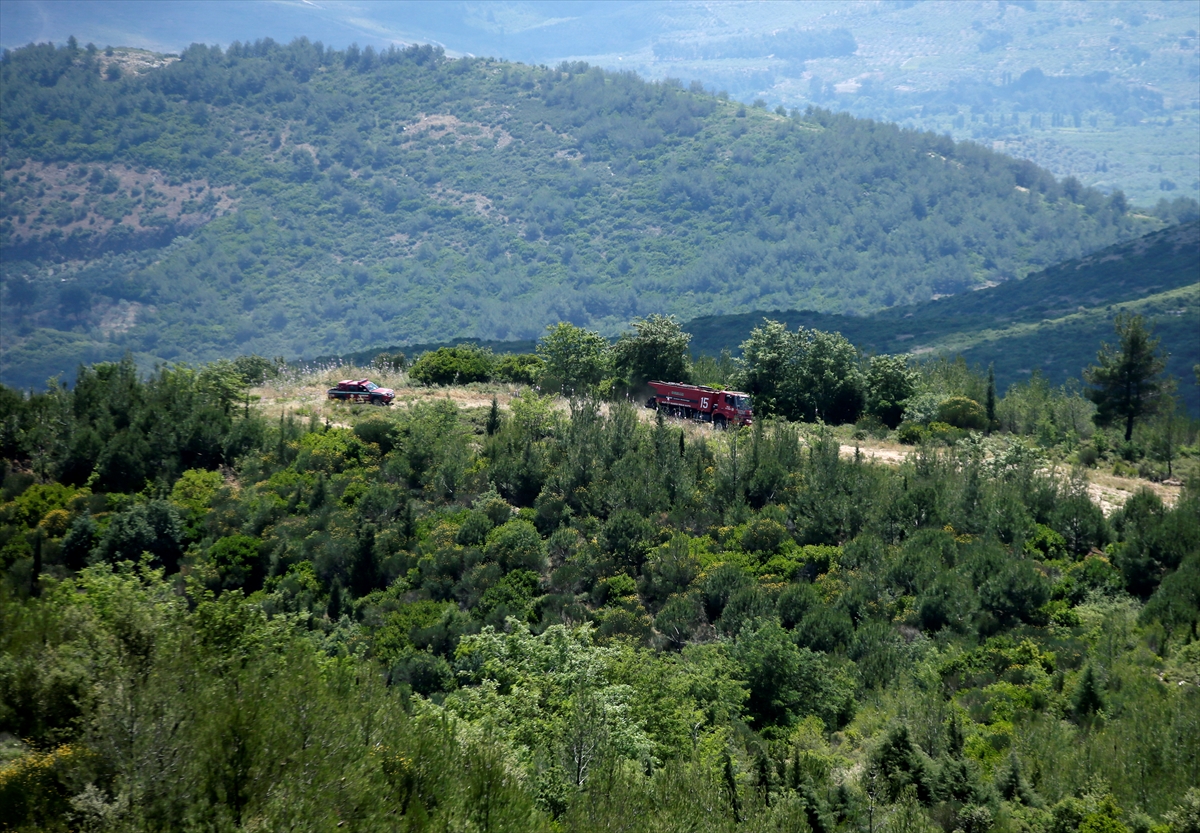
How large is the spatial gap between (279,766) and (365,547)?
17.9 m

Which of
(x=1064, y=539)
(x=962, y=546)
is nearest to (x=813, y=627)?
(x=962, y=546)

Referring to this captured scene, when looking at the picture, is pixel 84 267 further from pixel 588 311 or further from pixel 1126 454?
pixel 1126 454

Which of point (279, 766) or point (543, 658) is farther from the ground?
point (279, 766)

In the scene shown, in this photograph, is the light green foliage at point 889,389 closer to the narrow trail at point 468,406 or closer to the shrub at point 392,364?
the narrow trail at point 468,406

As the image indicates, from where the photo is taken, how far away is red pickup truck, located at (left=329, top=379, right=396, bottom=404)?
4216 cm

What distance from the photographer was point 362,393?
140 ft

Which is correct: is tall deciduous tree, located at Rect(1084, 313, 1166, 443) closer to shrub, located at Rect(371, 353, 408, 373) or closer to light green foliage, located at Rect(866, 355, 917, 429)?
light green foliage, located at Rect(866, 355, 917, 429)

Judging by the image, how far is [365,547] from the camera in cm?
3203

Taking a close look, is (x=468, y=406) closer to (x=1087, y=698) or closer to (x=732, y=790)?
(x=1087, y=698)

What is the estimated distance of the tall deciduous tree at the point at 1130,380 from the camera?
4316cm

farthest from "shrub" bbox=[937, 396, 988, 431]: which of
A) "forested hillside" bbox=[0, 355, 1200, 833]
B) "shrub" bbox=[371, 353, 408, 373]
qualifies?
"shrub" bbox=[371, 353, 408, 373]

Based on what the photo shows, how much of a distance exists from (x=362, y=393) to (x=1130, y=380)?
30.5 m

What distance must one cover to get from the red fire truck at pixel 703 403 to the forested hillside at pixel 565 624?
1887mm

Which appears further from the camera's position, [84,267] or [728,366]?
[84,267]
